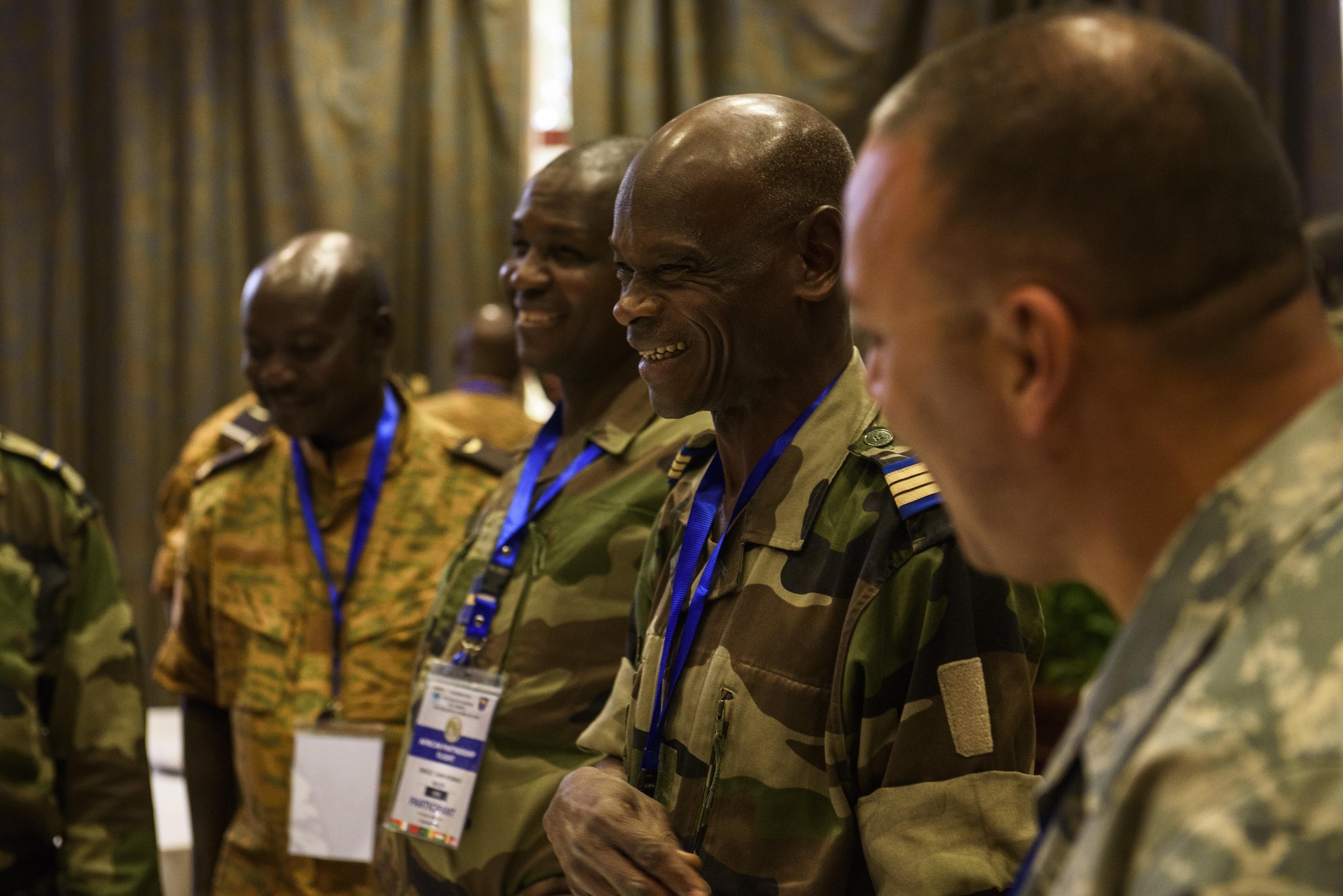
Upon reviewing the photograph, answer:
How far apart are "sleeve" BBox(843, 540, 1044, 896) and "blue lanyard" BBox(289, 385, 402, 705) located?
1.41 m

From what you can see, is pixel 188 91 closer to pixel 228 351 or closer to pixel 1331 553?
pixel 228 351

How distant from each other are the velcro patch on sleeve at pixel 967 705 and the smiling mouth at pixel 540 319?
943 mm

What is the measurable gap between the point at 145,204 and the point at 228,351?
624 mm

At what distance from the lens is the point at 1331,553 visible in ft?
1.94

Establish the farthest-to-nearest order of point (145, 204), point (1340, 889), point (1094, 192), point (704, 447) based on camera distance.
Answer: point (145, 204) → point (704, 447) → point (1094, 192) → point (1340, 889)

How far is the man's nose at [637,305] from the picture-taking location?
4.38 feet

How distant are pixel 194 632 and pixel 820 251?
5.61ft

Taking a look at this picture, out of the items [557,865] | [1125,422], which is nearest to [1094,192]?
[1125,422]

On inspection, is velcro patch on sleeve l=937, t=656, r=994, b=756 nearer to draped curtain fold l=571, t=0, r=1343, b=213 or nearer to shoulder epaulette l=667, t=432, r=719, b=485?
shoulder epaulette l=667, t=432, r=719, b=485

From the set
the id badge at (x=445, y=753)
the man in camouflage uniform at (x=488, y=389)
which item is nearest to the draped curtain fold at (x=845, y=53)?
the man in camouflage uniform at (x=488, y=389)

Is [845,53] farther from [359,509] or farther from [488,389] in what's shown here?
[359,509]

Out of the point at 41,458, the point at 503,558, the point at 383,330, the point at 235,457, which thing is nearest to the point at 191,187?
the point at 235,457

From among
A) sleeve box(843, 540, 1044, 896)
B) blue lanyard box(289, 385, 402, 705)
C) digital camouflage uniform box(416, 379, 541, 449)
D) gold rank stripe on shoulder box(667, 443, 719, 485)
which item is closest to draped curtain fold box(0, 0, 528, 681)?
digital camouflage uniform box(416, 379, 541, 449)

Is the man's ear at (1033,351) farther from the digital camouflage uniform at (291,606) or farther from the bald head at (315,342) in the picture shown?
the bald head at (315,342)
